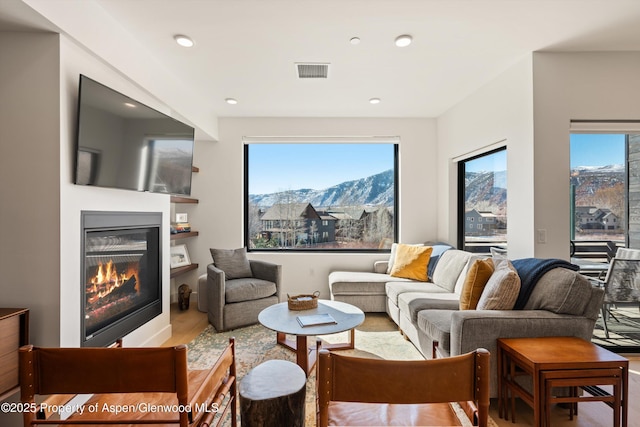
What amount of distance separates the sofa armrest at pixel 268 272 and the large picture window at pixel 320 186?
32.0 inches

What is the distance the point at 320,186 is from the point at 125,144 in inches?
113

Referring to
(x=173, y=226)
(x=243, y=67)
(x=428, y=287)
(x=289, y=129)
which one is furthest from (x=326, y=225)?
(x=243, y=67)

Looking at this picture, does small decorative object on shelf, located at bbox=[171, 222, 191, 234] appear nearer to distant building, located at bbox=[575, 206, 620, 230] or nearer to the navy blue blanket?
the navy blue blanket

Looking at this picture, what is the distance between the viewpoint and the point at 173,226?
4.03 metres

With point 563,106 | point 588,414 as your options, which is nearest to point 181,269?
point 588,414

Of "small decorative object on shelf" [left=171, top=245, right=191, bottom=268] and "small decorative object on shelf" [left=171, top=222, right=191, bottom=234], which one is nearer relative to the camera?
"small decorative object on shelf" [left=171, top=222, right=191, bottom=234]

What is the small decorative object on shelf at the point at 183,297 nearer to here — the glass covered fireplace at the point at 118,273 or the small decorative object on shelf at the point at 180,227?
the small decorative object on shelf at the point at 180,227

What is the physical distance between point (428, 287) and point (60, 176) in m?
3.32

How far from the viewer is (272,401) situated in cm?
142

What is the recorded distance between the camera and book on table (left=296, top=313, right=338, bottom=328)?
2334 mm

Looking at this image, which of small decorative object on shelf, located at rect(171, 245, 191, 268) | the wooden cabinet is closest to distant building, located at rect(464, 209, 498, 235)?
small decorative object on shelf, located at rect(171, 245, 191, 268)

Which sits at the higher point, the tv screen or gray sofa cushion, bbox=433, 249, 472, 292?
the tv screen

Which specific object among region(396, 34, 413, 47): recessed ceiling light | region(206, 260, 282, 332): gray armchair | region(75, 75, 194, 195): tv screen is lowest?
region(206, 260, 282, 332): gray armchair

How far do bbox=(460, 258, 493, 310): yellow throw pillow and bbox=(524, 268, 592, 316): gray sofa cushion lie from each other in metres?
0.32
